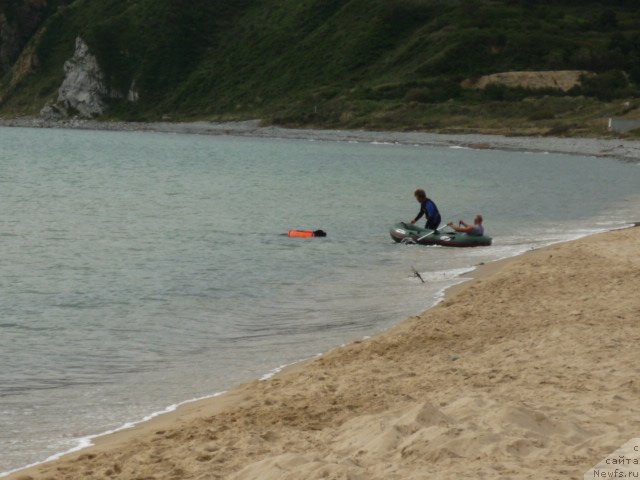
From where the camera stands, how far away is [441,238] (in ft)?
81.6

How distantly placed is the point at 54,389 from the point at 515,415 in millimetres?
5863

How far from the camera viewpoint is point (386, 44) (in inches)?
4808

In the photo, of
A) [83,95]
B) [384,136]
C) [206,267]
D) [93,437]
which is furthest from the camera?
[83,95]

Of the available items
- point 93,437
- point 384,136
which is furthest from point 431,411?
point 384,136

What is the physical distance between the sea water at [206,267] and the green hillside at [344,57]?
130ft

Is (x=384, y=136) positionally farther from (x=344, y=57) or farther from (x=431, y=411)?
(x=431, y=411)

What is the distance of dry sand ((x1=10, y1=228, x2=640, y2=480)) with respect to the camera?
22.7 feet

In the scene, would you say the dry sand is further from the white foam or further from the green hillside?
the green hillside

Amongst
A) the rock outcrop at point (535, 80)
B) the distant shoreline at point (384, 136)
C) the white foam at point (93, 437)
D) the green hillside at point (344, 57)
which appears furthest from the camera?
the rock outcrop at point (535, 80)

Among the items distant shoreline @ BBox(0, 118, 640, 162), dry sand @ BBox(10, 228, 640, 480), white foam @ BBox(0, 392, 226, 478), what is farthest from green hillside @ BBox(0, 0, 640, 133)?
white foam @ BBox(0, 392, 226, 478)

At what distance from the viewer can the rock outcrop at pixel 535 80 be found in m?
99.9

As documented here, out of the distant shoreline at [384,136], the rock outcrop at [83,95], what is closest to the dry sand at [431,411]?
the distant shoreline at [384,136]

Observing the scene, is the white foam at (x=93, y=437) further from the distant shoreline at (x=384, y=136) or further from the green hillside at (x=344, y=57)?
the green hillside at (x=344, y=57)

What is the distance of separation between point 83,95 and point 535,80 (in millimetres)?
66322
